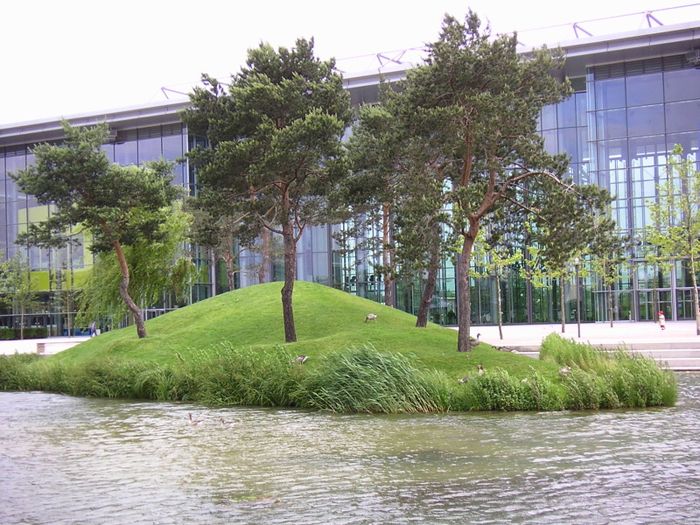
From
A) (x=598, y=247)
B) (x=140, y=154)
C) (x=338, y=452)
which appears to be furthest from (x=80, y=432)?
(x=140, y=154)

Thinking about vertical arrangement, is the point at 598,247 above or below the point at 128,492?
above

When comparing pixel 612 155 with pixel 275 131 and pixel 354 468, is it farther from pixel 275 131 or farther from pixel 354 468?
pixel 354 468

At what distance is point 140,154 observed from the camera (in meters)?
62.2

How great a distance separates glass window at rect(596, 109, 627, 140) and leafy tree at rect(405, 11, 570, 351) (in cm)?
3361

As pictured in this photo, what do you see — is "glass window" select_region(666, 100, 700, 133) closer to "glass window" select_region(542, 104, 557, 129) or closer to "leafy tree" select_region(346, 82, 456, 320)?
"glass window" select_region(542, 104, 557, 129)

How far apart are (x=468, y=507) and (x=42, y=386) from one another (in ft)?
63.2

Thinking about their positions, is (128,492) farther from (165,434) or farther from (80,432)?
(80,432)

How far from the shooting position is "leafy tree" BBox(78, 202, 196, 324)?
1337 inches

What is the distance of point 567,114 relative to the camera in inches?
2106

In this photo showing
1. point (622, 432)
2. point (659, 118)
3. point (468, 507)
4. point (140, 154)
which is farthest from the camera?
point (140, 154)

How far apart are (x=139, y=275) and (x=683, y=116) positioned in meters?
36.3

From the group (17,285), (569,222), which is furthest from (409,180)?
(17,285)

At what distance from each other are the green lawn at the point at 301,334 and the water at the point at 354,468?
12.5ft

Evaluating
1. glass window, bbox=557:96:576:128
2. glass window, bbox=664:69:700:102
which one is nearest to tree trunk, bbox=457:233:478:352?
glass window, bbox=557:96:576:128
